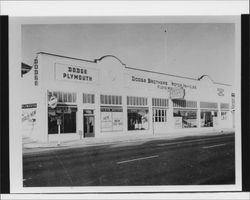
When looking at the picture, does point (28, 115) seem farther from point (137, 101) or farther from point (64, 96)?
point (137, 101)

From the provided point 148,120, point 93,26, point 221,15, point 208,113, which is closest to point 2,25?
point 93,26

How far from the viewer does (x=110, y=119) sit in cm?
609

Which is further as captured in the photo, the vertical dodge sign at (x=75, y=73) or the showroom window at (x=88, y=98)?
the vertical dodge sign at (x=75, y=73)

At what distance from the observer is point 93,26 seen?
550 centimetres

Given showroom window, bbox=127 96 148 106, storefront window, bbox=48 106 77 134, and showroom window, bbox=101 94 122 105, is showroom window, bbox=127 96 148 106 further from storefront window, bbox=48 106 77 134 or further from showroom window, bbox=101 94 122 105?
storefront window, bbox=48 106 77 134

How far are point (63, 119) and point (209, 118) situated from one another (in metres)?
2.78

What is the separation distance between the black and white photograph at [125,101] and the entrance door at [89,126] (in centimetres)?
2

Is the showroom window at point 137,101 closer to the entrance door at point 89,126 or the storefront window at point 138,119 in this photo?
the storefront window at point 138,119

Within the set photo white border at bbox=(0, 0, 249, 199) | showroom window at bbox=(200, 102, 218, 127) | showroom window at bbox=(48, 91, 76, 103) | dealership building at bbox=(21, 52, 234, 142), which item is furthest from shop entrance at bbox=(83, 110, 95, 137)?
showroom window at bbox=(200, 102, 218, 127)

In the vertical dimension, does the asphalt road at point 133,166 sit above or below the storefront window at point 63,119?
below

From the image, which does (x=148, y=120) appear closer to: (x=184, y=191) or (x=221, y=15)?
(x=184, y=191)

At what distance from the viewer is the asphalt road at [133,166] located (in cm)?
557

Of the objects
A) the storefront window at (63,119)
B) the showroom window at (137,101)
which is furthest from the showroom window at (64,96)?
the showroom window at (137,101)

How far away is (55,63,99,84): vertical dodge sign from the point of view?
595cm
